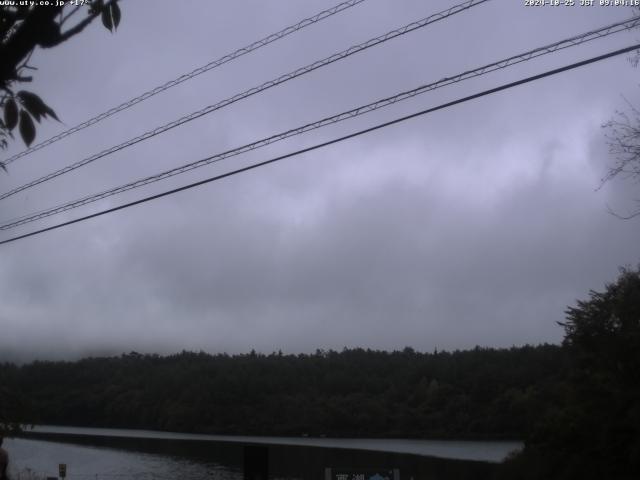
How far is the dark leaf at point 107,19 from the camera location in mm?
3326

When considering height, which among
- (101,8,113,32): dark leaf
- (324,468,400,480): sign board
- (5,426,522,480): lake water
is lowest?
(5,426,522,480): lake water

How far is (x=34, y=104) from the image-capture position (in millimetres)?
3088

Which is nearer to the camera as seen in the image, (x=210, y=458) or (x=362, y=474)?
(x=362, y=474)

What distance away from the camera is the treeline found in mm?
71500

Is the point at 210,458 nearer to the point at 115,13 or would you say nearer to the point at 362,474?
the point at 362,474

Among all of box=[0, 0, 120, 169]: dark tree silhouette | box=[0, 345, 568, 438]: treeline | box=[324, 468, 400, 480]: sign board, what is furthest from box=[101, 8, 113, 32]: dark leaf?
box=[0, 345, 568, 438]: treeline

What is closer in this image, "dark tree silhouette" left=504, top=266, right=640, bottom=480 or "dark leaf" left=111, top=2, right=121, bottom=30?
"dark leaf" left=111, top=2, right=121, bottom=30

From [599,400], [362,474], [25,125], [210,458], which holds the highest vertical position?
[25,125]

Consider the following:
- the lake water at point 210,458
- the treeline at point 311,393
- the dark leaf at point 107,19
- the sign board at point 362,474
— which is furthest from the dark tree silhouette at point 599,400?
the treeline at point 311,393

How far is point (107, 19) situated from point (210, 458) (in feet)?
190

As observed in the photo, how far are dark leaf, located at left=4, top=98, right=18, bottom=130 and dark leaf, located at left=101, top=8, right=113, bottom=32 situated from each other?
550 mm

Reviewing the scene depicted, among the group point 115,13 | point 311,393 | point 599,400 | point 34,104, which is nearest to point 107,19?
point 115,13

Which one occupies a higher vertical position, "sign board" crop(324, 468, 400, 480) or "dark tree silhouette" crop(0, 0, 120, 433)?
"dark tree silhouette" crop(0, 0, 120, 433)

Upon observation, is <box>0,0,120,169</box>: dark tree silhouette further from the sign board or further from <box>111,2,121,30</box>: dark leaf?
the sign board
